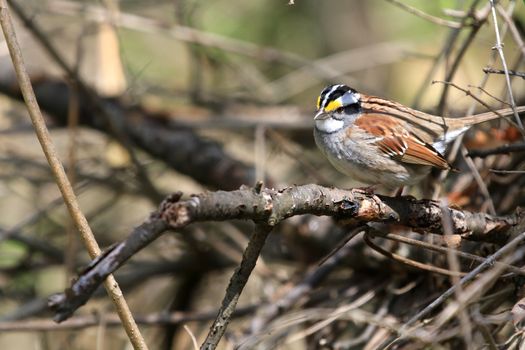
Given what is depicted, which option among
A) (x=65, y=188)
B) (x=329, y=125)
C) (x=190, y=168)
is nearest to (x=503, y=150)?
(x=329, y=125)

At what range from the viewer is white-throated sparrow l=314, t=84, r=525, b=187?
9.71 ft

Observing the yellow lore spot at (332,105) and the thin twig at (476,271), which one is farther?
the yellow lore spot at (332,105)

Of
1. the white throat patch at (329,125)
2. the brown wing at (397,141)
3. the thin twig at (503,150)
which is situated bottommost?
the thin twig at (503,150)

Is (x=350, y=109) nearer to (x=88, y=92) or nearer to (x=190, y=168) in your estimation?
(x=190, y=168)

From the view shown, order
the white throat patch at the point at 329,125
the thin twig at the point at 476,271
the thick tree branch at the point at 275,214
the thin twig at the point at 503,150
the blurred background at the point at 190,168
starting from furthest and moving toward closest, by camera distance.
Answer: the blurred background at the point at 190,168
the white throat patch at the point at 329,125
the thin twig at the point at 503,150
the thin twig at the point at 476,271
the thick tree branch at the point at 275,214

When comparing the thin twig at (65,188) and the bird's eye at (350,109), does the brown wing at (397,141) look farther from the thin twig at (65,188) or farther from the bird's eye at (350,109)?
the thin twig at (65,188)

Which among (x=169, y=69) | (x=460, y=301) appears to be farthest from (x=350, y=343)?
(x=169, y=69)

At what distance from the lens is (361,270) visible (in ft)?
10.9

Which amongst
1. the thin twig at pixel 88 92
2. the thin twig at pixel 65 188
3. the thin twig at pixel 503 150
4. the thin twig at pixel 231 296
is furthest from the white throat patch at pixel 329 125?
the thin twig at pixel 65 188

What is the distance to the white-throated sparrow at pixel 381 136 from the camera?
9.71 ft

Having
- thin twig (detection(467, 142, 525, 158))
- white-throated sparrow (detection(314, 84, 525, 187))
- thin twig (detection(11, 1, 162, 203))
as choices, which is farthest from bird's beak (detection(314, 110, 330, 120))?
thin twig (detection(11, 1, 162, 203))

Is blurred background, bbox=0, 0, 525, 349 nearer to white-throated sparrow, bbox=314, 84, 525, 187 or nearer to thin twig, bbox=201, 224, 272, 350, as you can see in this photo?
white-throated sparrow, bbox=314, 84, 525, 187

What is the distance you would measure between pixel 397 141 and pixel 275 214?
1235 mm

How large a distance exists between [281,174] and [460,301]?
3156 mm
